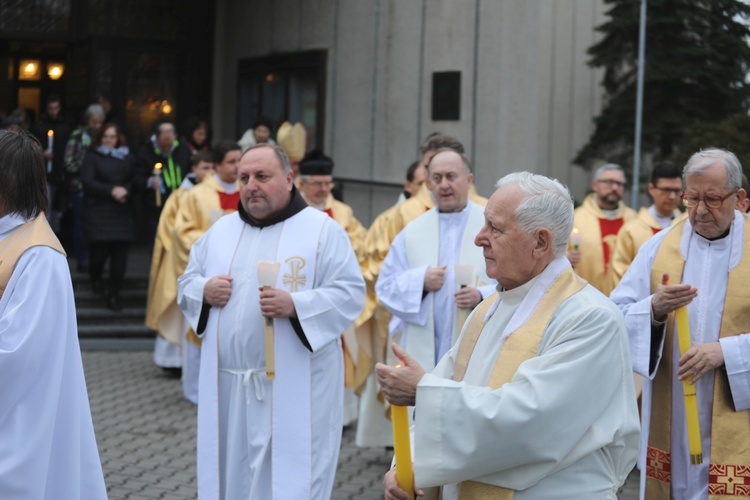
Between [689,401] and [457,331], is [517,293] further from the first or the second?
[457,331]

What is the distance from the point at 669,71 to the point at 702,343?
30.0ft

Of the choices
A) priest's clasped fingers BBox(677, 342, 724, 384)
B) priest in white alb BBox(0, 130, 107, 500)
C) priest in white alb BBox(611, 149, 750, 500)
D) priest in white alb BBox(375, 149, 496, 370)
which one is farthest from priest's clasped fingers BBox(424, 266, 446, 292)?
priest in white alb BBox(0, 130, 107, 500)

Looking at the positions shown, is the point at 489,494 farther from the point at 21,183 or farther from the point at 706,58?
the point at 706,58

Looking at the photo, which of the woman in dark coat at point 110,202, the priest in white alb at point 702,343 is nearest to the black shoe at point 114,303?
the woman in dark coat at point 110,202

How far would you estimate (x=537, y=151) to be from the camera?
43.7 ft

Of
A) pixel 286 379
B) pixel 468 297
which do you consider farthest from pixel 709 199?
pixel 286 379

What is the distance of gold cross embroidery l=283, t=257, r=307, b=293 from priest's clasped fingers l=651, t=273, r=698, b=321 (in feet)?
5.48

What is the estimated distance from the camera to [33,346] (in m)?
4.07

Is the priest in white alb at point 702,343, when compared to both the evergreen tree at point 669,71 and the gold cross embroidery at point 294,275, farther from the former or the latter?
the evergreen tree at point 669,71

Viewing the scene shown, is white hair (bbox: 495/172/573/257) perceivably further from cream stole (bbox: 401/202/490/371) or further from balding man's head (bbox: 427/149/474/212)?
cream stole (bbox: 401/202/490/371)

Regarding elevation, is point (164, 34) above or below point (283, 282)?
above

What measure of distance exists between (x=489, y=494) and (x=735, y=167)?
217 cm

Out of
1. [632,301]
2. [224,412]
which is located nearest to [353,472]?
[224,412]

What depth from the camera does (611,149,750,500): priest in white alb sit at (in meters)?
4.82
